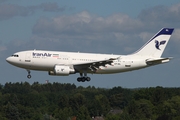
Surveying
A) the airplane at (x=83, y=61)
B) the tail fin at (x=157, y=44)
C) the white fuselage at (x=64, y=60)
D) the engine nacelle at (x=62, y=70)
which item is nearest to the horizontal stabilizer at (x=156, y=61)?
the airplane at (x=83, y=61)

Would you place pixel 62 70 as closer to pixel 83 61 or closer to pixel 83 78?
pixel 83 61

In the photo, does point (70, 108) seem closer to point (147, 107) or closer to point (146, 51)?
point (147, 107)

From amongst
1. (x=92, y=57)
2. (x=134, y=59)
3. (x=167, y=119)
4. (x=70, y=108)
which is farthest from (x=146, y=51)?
(x=70, y=108)

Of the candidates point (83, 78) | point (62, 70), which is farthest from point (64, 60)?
point (83, 78)

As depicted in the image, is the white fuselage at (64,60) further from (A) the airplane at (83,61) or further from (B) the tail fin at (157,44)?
(B) the tail fin at (157,44)

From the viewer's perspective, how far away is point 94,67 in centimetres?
9450

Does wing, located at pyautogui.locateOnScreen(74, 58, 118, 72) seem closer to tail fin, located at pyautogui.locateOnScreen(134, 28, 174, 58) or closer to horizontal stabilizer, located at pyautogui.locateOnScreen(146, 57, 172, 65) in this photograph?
horizontal stabilizer, located at pyautogui.locateOnScreen(146, 57, 172, 65)

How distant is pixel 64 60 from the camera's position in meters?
92.8

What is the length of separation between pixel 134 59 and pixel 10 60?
19.0m

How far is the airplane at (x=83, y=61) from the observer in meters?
91.6

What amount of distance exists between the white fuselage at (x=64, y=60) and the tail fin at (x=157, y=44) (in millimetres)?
3394

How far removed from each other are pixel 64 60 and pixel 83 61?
A: 3.00 m

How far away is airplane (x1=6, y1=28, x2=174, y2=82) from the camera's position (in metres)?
91.6

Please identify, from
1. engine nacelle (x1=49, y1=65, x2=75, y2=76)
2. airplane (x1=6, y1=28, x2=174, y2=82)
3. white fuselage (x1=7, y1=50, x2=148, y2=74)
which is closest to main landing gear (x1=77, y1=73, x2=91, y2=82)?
airplane (x1=6, y1=28, x2=174, y2=82)
